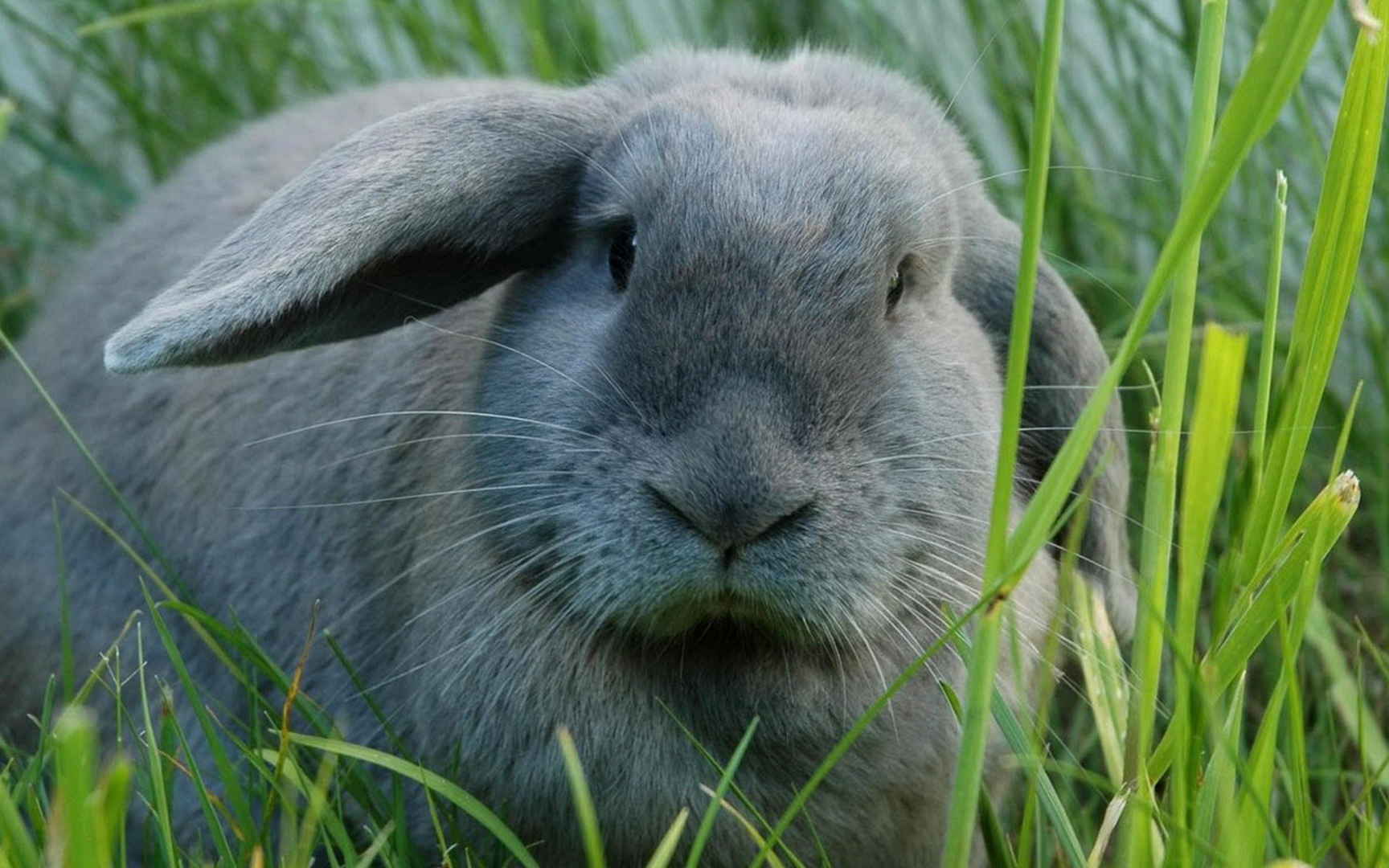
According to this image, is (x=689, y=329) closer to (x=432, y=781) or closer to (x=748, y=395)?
(x=748, y=395)

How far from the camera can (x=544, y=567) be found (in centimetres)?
254

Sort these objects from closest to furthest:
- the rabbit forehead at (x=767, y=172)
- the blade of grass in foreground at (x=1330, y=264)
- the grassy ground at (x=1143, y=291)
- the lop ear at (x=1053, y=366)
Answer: the grassy ground at (x=1143, y=291)
the blade of grass in foreground at (x=1330, y=264)
the rabbit forehead at (x=767, y=172)
the lop ear at (x=1053, y=366)

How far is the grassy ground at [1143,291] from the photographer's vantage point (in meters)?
1.83

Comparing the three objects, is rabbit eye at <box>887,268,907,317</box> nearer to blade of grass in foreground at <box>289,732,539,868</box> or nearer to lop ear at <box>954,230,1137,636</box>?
lop ear at <box>954,230,1137,636</box>

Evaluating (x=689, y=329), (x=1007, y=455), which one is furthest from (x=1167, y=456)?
(x=689, y=329)

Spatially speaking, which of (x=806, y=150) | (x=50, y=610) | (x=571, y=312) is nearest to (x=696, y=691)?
(x=571, y=312)

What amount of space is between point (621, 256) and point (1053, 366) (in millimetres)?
845

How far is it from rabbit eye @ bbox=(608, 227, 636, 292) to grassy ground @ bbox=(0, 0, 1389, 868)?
733 millimetres

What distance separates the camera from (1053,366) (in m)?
3.06

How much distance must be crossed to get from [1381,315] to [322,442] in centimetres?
234

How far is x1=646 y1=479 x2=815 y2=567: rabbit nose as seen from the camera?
2.16m

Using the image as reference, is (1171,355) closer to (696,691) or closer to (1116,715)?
(1116,715)

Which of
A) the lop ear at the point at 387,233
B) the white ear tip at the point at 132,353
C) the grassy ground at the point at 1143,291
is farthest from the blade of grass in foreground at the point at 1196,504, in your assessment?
the white ear tip at the point at 132,353

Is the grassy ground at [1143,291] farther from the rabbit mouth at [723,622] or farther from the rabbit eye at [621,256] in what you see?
the rabbit eye at [621,256]
